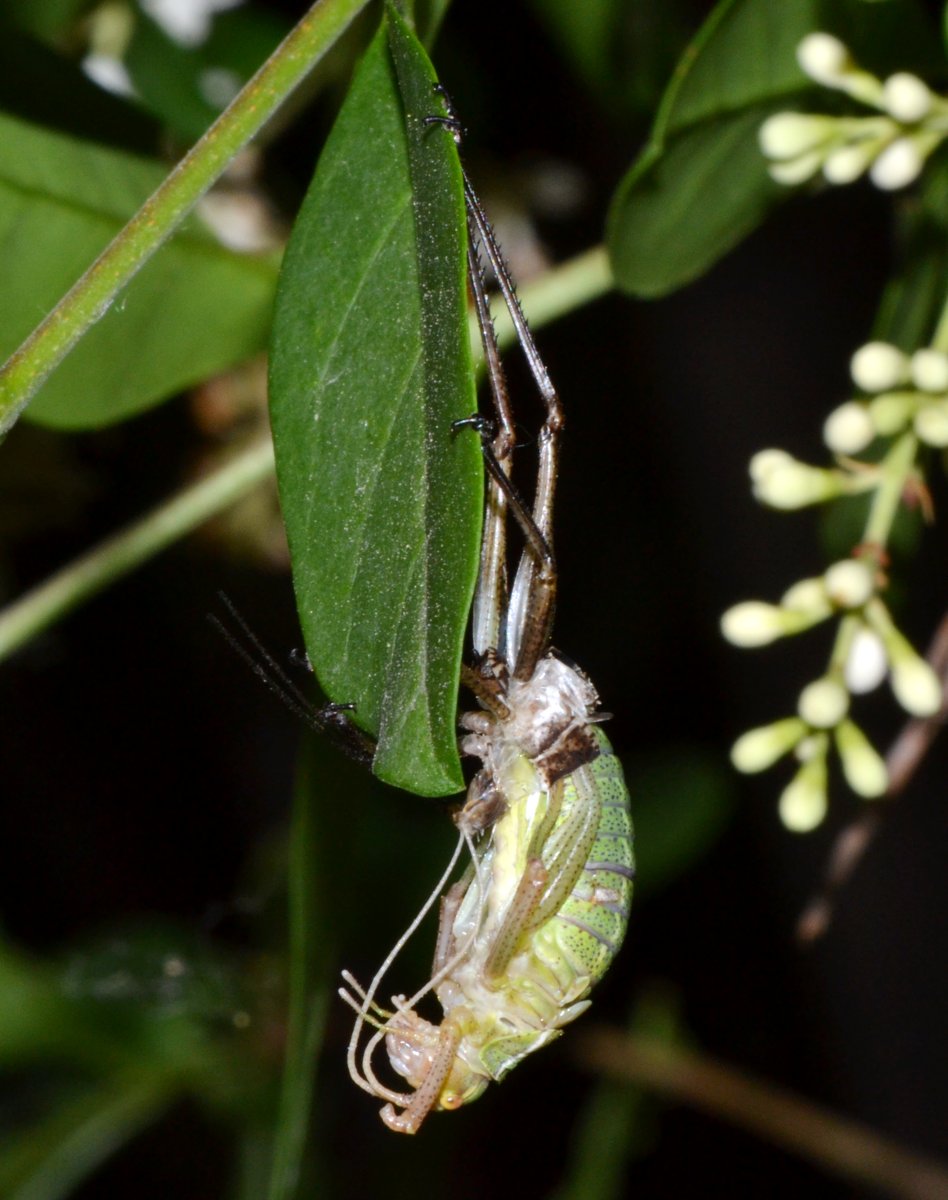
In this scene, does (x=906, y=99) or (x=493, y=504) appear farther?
(x=493, y=504)

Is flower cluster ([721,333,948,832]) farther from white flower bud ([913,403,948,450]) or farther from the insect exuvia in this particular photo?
the insect exuvia

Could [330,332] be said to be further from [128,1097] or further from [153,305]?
[128,1097]

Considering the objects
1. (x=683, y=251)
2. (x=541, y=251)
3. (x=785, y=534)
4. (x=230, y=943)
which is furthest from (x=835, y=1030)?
(x=683, y=251)

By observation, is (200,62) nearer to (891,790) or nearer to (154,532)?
(154,532)

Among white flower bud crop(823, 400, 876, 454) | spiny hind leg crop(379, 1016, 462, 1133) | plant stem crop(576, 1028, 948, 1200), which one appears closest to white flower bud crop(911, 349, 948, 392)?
white flower bud crop(823, 400, 876, 454)

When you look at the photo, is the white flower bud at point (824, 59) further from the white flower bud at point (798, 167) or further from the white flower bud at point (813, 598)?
the white flower bud at point (813, 598)

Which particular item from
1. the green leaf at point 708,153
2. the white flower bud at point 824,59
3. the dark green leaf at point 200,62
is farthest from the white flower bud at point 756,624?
the dark green leaf at point 200,62

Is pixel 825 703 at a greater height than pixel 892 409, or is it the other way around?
pixel 892 409

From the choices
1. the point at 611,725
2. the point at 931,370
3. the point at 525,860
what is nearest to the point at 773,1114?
the point at 611,725
